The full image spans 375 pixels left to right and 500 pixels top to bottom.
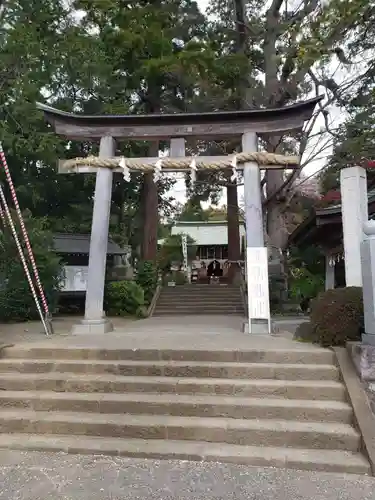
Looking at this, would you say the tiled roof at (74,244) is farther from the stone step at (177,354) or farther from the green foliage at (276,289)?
the stone step at (177,354)

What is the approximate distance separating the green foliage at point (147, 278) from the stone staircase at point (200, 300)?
21.4 inches

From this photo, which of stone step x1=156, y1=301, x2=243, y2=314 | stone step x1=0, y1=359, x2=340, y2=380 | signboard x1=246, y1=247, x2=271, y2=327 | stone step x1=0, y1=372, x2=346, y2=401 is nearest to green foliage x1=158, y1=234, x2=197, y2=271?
stone step x1=156, y1=301, x2=243, y2=314

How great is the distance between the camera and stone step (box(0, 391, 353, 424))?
13.1 feet

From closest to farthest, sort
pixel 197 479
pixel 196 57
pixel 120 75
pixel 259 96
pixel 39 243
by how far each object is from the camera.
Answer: pixel 197 479 < pixel 39 243 < pixel 196 57 < pixel 259 96 < pixel 120 75

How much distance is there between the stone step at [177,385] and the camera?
4.23 meters

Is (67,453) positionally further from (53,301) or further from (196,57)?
(196,57)

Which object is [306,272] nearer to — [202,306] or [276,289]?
[276,289]

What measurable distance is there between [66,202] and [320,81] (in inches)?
475

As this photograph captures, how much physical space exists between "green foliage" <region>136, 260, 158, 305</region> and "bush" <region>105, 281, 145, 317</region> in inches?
62.5

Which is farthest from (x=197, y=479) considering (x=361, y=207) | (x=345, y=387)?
(x=361, y=207)

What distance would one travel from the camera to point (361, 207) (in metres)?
5.94

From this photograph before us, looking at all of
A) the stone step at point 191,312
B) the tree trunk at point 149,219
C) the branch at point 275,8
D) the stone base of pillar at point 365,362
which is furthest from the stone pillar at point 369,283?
the tree trunk at point 149,219

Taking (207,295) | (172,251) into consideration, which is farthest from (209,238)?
(207,295)

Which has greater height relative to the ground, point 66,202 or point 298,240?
point 66,202
